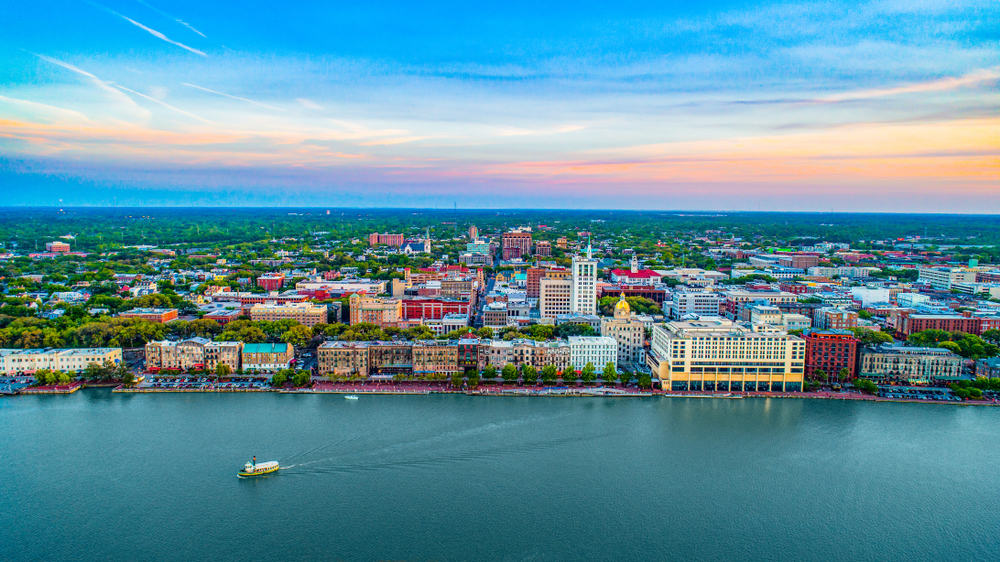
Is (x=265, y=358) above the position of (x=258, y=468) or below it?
above

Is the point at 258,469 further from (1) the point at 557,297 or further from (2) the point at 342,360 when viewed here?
(1) the point at 557,297

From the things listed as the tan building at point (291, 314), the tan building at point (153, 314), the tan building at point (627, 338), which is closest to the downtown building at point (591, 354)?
the tan building at point (627, 338)

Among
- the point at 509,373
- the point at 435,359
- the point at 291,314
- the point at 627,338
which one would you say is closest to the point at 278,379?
the point at 435,359

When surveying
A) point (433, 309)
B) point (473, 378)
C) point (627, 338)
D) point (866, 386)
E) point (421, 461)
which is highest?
point (433, 309)

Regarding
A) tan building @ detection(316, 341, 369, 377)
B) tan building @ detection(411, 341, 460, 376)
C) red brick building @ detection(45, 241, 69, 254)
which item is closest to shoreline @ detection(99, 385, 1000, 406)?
tan building @ detection(316, 341, 369, 377)

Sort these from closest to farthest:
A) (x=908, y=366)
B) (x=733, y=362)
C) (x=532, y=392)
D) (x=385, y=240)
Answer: (x=532, y=392) < (x=733, y=362) < (x=908, y=366) < (x=385, y=240)

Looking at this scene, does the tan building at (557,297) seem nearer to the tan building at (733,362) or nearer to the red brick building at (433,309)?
the red brick building at (433,309)

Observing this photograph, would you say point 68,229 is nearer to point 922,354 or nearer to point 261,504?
point 261,504

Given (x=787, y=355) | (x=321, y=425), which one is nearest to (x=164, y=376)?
(x=321, y=425)
